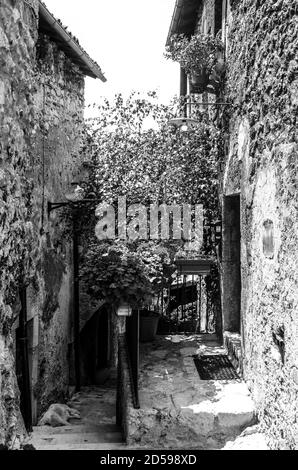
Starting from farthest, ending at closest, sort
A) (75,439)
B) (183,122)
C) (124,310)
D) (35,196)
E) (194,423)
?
(183,122), (35,196), (124,310), (75,439), (194,423)

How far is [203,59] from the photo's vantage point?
759 cm

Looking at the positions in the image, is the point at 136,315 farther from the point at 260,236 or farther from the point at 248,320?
the point at 260,236

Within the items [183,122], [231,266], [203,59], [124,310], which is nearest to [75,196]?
[183,122]

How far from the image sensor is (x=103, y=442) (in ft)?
18.0

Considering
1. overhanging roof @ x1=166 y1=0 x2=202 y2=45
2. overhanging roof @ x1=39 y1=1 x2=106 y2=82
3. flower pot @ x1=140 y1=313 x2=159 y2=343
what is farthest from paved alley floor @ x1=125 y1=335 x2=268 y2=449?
overhanging roof @ x1=166 y1=0 x2=202 y2=45

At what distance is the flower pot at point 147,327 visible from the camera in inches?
312

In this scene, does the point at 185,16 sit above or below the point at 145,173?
above

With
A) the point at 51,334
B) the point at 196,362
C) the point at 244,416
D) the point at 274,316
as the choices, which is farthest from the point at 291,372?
the point at 51,334

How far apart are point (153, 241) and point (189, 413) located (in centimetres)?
300

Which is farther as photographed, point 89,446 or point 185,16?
point 185,16

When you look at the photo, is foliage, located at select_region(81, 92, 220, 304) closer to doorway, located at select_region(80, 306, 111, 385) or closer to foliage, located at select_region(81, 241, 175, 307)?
foliage, located at select_region(81, 241, 175, 307)

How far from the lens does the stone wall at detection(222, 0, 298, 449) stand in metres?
4.14

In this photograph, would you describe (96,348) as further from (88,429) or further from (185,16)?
(185,16)

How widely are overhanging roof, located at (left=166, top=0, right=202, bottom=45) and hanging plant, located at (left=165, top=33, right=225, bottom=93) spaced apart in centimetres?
293
